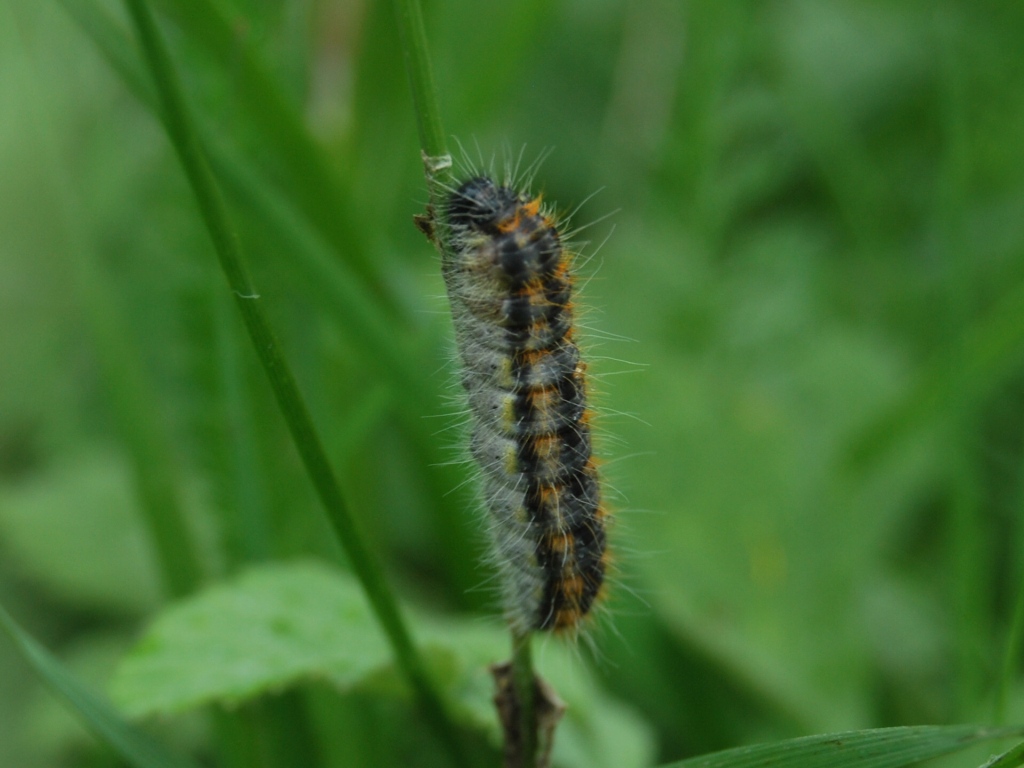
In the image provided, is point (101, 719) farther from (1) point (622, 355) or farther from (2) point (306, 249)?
(1) point (622, 355)

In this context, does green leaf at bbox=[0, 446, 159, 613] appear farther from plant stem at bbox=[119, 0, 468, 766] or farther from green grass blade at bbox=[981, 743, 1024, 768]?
green grass blade at bbox=[981, 743, 1024, 768]

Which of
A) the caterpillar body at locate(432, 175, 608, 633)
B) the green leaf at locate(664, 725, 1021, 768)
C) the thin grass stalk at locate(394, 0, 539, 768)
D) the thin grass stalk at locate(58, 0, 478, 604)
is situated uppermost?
the thin grass stalk at locate(58, 0, 478, 604)

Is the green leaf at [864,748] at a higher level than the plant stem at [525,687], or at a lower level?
lower

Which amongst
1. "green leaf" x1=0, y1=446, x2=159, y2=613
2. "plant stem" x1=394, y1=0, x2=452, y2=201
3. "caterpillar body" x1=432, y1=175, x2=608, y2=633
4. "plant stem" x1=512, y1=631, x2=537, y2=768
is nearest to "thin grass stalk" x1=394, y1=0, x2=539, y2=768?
"plant stem" x1=394, y1=0, x2=452, y2=201

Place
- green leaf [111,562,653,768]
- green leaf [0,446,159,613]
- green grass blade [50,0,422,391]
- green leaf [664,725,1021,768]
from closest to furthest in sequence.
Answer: green leaf [664,725,1021,768] → green leaf [111,562,653,768] → green grass blade [50,0,422,391] → green leaf [0,446,159,613]

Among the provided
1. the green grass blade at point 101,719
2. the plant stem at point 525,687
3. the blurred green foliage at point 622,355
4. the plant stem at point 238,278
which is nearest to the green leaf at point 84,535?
the blurred green foliage at point 622,355

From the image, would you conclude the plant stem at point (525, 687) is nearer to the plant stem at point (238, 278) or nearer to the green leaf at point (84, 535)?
the plant stem at point (238, 278)
